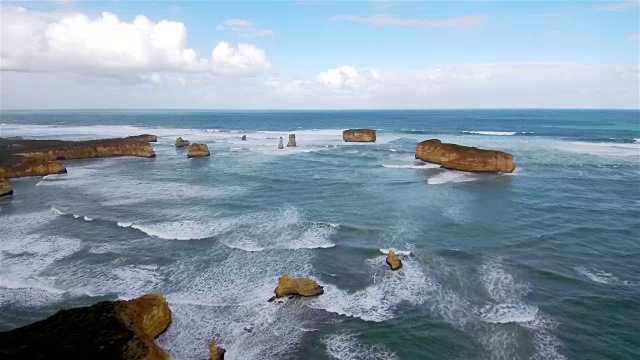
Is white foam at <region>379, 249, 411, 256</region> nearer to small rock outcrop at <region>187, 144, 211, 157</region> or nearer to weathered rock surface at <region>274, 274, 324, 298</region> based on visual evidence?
weathered rock surface at <region>274, 274, 324, 298</region>

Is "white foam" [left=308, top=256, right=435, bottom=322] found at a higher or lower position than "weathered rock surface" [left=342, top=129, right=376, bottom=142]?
lower

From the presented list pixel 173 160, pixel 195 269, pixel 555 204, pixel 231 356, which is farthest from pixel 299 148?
pixel 231 356

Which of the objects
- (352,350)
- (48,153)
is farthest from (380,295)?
(48,153)

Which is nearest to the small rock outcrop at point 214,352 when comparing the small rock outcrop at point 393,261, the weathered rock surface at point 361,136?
the small rock outcrop at point 393,261

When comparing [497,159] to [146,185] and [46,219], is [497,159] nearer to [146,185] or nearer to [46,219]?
[146,185]

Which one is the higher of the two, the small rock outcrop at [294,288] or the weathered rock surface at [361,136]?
the weathered rock surface at [361,136]

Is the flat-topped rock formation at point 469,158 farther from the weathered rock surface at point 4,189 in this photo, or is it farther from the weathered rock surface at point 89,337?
the weathered rock surface at point 4,189

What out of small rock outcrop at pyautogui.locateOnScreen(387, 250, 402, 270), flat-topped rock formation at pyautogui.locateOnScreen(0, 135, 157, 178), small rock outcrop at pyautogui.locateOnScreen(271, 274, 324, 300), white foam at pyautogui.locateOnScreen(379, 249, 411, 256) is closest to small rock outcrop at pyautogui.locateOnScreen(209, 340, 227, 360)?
small rock outcrop at pyautogui.locateOnScreen(271, 274, 324, 300)
